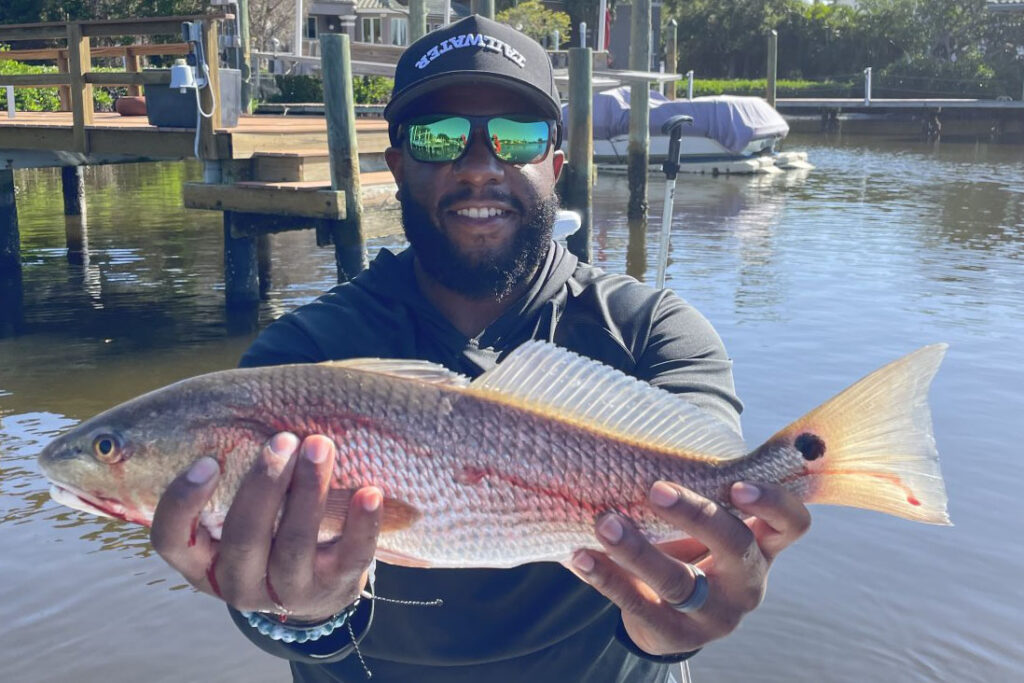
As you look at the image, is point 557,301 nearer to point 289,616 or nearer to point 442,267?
point 442,267

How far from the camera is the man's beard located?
3289mm

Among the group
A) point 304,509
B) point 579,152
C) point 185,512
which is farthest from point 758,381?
point 185,512

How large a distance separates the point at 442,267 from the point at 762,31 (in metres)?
63.9

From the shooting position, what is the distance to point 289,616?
8.82 feet

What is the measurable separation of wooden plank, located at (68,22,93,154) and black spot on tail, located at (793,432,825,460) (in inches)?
478

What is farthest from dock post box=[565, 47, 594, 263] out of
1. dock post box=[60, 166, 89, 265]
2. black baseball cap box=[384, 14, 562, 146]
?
black baseball cap box=[384, 14, 562, 146]

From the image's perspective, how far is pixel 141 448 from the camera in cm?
249

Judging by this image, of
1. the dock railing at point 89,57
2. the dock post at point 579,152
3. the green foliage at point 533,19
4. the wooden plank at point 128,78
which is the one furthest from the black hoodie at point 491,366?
the green foliage at point 533,19

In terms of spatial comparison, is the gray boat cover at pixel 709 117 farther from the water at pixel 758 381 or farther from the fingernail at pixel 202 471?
the fingernail at pixel 202 471

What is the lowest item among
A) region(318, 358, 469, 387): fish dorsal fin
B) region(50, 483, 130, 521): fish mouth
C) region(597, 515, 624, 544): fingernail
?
region(597, 515, 624, 544): fingernail

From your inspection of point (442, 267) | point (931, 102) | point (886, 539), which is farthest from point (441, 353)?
point (931, 102)

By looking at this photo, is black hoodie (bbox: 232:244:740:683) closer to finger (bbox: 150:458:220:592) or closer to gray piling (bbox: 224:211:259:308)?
finger (bbox: 150:458:220:592)

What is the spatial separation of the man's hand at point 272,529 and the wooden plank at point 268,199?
7.91 meters

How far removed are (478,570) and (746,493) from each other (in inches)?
36.9
